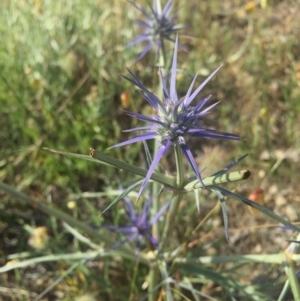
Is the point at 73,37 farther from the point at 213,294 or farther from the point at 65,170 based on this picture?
the point at 213,294

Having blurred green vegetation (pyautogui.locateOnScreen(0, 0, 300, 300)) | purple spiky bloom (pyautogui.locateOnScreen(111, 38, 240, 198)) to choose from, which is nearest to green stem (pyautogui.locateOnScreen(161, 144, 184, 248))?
purple spiky bloom (pyautogui.locateOnScreen(111, 38, 240, 198))

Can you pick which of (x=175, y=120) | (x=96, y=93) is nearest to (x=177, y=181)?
(x=175, y=120)

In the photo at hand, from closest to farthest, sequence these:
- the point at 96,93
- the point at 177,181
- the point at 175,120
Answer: the point at 175,120 < the point at 177,181 < the point at 96,93

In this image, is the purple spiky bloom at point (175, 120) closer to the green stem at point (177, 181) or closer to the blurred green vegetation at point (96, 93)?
the green stem at point (177, 181)

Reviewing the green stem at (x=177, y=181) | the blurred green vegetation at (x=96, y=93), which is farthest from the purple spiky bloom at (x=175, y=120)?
the blurred green vegetation at (x=96, y=93)

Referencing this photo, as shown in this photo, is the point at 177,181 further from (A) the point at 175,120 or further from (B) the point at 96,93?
(B) the point at 96,93

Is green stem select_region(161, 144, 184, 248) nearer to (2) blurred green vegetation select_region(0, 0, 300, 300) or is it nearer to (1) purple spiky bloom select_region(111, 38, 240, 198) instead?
(1) purple spiky bloom select_region(111, 38, 240, 198)

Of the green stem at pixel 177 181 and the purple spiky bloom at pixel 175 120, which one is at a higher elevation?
the purple spiky bloom at pixel 175 120

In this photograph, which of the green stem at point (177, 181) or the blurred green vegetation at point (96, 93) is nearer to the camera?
the green stem at point (177, 181)
